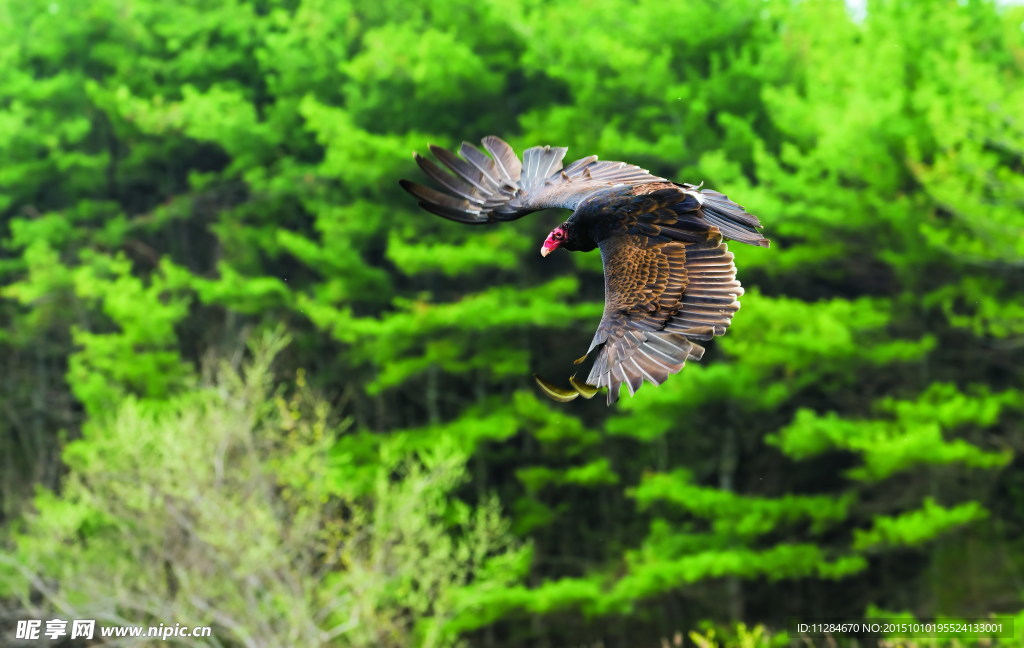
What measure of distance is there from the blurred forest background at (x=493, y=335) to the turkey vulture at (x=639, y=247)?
6563 mm

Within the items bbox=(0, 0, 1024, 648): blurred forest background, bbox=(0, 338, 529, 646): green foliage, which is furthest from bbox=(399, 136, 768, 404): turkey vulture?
bbox=(0, 338, 529, 646): green foliage

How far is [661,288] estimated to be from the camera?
17.4ft

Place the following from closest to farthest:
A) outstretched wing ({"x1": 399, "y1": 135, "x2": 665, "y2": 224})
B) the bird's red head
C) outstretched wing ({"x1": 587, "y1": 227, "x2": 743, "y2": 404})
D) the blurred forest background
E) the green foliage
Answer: outstretched wing ({"x1": 587, "y1": 227, "x2": 743, "y2": 404}) < the bird's red head < outstretched wing ({"x1": 399, "y1": 135, "x2": 665, "y2": 224}) < the green foliage < the blurred forest background

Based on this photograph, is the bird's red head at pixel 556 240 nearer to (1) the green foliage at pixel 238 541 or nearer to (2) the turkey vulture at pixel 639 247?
(2) the turkey vulture at pixel 639 247

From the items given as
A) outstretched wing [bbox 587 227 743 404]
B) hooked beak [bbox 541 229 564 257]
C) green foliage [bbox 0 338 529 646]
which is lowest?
green foliage [bbox 0 338 529 646]

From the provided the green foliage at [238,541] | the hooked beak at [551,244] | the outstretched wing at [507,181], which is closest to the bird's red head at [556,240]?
the hooked beak at [551,244]

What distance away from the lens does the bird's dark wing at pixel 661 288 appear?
497 cm

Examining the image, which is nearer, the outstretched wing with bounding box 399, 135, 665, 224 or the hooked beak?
the hooked beak

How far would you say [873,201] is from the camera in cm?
1468

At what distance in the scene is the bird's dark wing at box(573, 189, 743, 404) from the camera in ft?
16.3

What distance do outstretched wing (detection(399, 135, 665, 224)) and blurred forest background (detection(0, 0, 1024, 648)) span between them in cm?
624

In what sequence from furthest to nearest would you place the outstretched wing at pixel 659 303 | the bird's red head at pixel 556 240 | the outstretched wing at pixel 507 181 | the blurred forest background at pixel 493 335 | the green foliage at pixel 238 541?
the blurred forest background at pixel 493 335 < the green foliage at pixel 238 541 < the outstretched wing at pixel 507 181 < the bird's red head at pixel 556 240 < the outstretched wing at pixel 659 303

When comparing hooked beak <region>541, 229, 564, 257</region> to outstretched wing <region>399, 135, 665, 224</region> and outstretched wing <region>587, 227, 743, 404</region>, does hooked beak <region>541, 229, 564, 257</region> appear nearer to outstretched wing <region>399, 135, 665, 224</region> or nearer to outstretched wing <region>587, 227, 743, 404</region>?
outstretched wing <region>399, 135, 665, 224</region>

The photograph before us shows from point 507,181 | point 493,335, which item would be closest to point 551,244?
point 507,181
